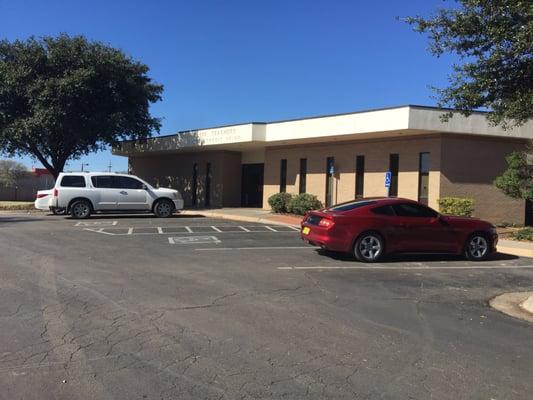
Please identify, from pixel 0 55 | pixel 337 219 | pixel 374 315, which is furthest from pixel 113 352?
pixel 0 55

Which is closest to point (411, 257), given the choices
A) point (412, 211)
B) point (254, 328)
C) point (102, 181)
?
point (412, 211)

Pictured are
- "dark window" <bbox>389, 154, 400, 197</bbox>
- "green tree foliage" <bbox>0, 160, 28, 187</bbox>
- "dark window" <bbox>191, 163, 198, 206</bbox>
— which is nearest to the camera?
"dark window" <bbox>389, 154, 400, 197</bbox>

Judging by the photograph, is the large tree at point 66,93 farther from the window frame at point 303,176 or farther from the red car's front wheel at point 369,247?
the red car's front wheel at point 369,247

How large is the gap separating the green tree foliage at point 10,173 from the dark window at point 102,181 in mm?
28005

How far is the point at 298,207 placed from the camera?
24.2 meters

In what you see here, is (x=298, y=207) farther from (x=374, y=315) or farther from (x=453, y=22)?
(x=374, y=315)

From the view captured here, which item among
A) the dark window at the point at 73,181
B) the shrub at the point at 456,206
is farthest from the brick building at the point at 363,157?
the dark window at the point at 73,181

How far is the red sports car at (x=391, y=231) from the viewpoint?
11.9m

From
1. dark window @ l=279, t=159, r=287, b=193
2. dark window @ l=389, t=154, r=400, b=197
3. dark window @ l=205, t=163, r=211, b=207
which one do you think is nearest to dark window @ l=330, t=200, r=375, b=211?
dark window @ l=389, t=154, r=400, b=197

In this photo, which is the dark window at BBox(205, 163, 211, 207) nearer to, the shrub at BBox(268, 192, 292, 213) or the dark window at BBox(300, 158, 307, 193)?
the shrub at BBox(268, 192, 292, 213)

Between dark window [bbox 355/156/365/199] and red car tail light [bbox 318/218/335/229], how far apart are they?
11.9 m

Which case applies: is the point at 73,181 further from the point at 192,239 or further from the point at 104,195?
the point at 192,239

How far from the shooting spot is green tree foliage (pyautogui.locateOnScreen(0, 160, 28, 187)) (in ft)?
151

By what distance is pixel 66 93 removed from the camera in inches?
1038
